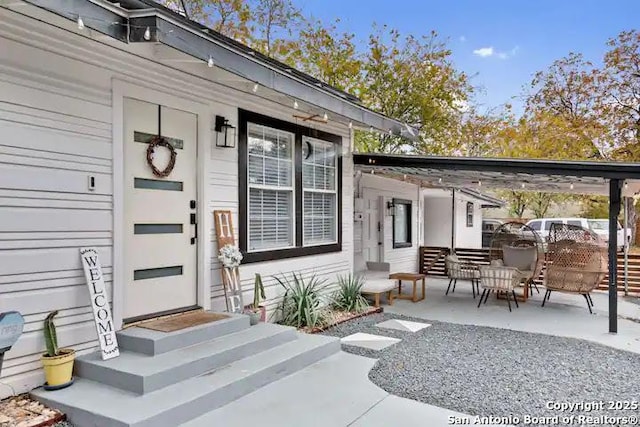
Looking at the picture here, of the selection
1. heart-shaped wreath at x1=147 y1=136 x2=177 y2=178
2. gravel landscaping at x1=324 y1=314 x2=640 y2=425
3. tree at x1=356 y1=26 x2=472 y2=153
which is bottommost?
gravel landscaping at x1=324 y1=314 x2=640 y2=425

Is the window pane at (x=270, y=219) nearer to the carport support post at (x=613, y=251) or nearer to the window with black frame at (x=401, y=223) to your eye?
the carport support post at (x=613, y=251)

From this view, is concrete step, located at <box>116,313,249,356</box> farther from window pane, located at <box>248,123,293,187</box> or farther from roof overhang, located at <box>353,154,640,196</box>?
roof overhang, located at <box>353,154,640,196</box>

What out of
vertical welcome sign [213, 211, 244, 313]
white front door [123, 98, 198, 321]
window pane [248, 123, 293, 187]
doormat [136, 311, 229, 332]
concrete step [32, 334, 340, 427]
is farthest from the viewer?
window pane [248, 123, 293, 187]

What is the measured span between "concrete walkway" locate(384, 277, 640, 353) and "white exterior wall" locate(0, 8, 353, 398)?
4.80 m

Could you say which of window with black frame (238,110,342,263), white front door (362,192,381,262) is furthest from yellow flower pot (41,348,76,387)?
white front door (362,192,381,262)

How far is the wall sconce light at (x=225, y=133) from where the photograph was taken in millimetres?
5227

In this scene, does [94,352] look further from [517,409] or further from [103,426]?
[517,409]

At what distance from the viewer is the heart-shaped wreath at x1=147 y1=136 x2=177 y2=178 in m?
4.52

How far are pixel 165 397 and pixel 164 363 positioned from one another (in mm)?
377

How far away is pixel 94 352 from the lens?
389 centimetres

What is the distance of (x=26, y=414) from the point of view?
3154mm

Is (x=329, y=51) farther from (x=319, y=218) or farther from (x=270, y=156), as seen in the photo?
(x=270, y=156)

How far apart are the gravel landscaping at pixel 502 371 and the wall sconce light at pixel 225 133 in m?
2.62

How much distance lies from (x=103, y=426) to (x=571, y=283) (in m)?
7.15
